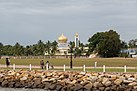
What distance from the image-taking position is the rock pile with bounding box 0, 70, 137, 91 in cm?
4022

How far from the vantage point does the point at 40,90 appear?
43188mm

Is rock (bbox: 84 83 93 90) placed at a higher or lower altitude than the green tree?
lower

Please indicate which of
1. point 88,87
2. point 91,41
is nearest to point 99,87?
point 88,87

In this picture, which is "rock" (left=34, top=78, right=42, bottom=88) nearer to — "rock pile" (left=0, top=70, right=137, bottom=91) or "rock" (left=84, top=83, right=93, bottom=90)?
"rock pile" (left=0, top=70, right=137, bottom=91)

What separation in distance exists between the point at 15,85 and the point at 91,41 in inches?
4788

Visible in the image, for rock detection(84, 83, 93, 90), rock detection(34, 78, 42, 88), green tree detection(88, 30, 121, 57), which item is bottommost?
rock detection(84, 83, 93, 90)

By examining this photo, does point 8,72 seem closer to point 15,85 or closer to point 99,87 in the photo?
point 15,85

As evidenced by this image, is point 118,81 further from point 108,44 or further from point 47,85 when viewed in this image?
point 108,44

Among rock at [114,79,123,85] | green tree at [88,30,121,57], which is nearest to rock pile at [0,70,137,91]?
rock at [114,79,123,85]

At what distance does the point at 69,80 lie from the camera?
44156 millimetres

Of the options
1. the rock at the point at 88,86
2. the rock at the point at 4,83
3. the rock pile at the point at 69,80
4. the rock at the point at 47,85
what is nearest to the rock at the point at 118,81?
the rock pile at the point at 69,80

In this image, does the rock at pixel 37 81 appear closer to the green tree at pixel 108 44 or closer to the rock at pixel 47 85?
the rock at pixel 47 85

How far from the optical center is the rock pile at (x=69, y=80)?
40.2 metres

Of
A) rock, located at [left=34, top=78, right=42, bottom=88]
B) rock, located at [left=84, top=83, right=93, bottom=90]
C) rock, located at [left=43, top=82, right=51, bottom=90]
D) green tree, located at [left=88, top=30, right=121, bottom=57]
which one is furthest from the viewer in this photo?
green tree, located at [left=88, top=30, right=121, bottom=57]
